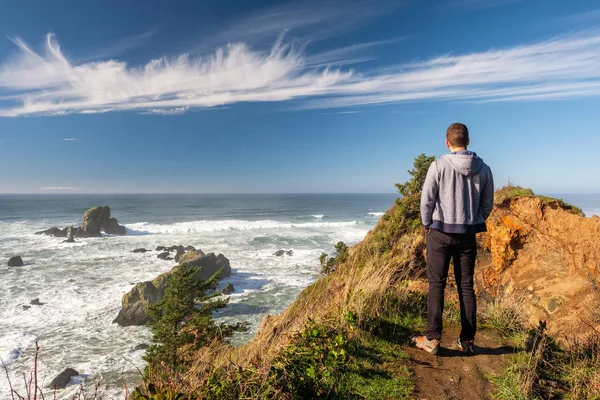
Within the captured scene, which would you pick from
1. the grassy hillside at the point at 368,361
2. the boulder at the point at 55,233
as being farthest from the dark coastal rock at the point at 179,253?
the grassy hillside at the point at 368,361

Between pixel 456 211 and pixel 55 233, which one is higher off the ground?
pixel 456 211

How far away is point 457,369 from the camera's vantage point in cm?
340

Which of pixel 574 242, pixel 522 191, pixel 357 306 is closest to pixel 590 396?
pixel 357 306

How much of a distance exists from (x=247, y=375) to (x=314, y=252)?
33.8 metres

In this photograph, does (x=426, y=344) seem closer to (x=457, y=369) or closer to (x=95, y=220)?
(x=457, y=369)

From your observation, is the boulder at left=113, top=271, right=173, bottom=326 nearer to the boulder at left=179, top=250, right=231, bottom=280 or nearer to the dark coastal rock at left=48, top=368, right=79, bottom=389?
the dark coastal rock at left=48, top=368, right=79, bottom=389

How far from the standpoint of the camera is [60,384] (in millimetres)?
12633

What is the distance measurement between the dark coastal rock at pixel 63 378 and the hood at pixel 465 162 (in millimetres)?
15915

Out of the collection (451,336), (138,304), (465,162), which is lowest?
(138,304)

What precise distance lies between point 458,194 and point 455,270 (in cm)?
88

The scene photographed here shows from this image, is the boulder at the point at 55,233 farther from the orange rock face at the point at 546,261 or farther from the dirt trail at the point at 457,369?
the dirt trail at the point at 457,369

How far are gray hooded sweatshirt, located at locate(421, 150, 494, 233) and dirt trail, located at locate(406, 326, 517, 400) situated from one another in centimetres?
146

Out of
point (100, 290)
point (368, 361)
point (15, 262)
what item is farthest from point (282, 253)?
point (368, 361)

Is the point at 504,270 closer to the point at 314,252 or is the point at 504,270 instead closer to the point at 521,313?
the point at 521,313
